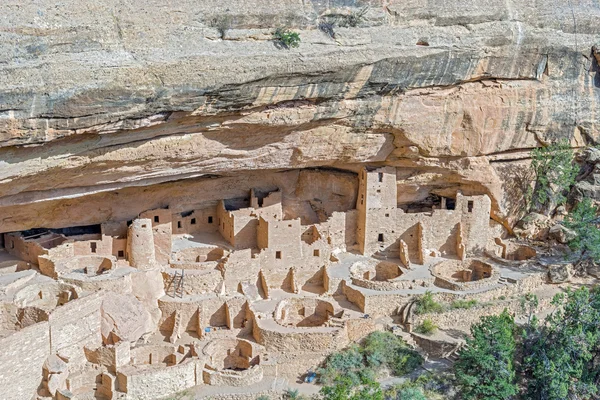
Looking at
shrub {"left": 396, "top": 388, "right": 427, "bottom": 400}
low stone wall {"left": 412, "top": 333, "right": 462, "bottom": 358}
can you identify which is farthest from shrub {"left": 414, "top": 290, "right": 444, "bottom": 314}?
shrub {"left": 396, "top": 388, "right": 427, "bottom": 400}

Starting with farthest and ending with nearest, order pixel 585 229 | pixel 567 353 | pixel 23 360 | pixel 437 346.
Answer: pixel 585 229 → pixel 437 346 → pixel 567 353 → pixel 23 360

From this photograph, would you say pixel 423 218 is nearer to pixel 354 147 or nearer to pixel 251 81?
pixel 354 147

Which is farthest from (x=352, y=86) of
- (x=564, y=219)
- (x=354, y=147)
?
(x=564, y=219)

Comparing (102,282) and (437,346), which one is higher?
(102,282)

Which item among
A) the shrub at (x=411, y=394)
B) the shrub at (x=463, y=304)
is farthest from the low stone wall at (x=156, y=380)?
the shrub at (x=463, y=304)

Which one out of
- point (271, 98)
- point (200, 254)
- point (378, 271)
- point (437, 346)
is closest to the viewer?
point (271, 98)

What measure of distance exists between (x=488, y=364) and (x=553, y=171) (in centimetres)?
823

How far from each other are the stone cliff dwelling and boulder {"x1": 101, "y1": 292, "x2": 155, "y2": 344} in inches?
1.4

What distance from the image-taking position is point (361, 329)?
74.1ft

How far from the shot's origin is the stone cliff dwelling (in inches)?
799

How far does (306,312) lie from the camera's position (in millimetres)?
23453

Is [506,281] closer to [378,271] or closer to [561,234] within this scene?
[561,234]

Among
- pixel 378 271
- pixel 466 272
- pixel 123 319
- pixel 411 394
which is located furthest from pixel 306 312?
pixel 466 272

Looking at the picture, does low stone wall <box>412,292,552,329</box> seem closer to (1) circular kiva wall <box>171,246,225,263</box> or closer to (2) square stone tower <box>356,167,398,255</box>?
(2) square stone tower <box>356,167,398,255</box>
